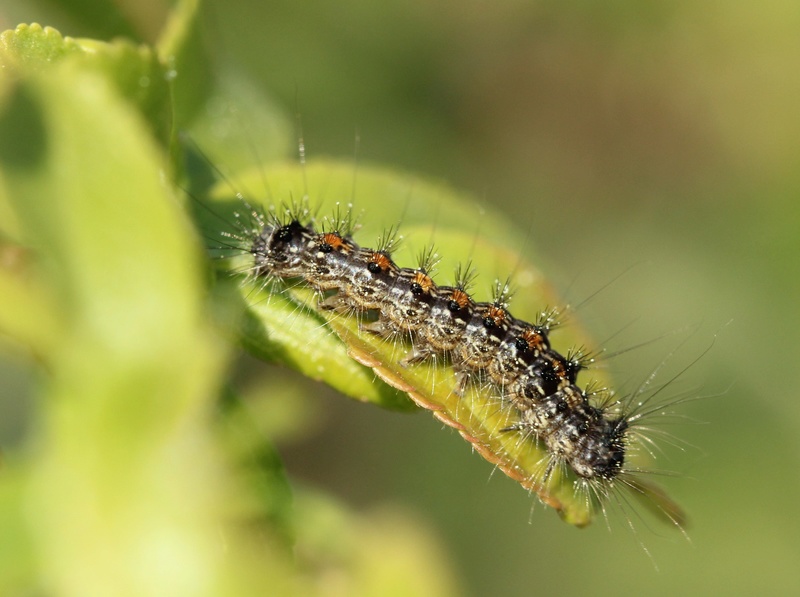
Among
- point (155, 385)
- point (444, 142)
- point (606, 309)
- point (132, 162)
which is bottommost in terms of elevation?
point (155, 385)

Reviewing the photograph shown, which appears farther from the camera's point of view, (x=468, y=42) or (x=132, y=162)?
(x=468, y=42)

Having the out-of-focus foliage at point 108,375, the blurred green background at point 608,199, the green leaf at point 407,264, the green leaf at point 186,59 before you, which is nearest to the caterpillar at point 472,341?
the green leaf at point 407,264

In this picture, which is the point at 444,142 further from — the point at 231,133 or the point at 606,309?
the point at 231,133

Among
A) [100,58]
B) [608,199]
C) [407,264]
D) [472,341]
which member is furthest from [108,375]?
[608,199]

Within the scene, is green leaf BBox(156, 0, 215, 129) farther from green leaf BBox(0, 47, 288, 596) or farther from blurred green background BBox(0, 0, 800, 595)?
blurred green background BBox(0, 0, 800, 595)

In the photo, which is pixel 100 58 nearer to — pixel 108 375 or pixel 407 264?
pixel 108 375

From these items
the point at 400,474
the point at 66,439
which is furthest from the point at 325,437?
the point at 66,439

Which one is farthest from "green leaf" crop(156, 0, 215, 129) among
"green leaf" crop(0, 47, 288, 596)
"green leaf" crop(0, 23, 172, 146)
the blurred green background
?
the blurred green background
